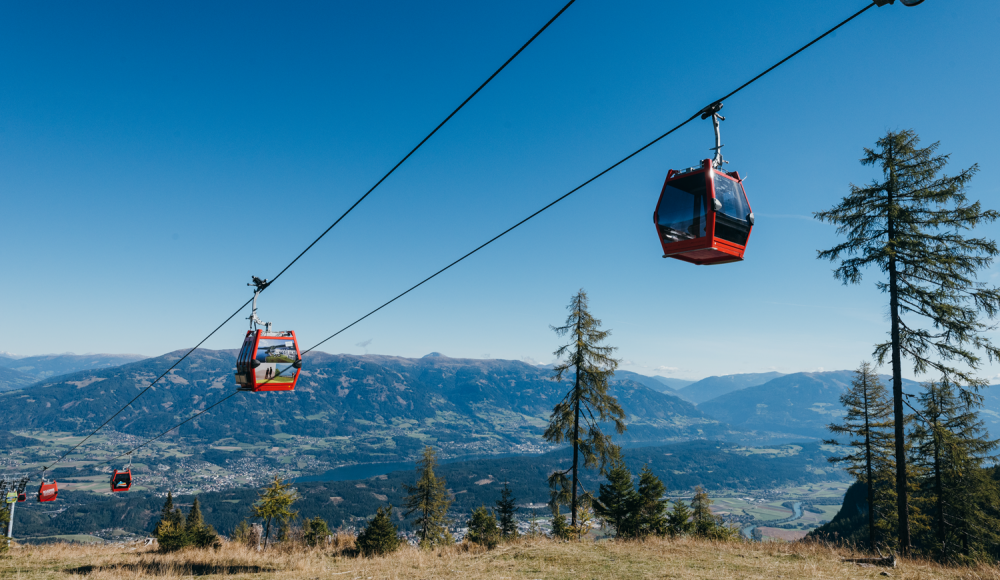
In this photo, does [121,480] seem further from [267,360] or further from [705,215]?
[705,215]

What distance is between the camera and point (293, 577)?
12.7m

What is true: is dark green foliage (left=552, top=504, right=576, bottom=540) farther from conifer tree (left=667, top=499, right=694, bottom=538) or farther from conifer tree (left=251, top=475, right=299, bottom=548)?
conifer tree (left=251, top=475, right=299, bottom=548)

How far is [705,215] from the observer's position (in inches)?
340

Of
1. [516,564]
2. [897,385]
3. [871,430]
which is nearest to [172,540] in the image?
[516,564]

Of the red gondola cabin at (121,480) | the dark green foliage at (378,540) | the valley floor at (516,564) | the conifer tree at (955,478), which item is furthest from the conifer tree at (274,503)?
the conifer tree at (955,478)

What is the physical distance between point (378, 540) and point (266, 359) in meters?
9.27

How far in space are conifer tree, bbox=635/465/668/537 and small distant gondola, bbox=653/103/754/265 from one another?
94.0 feet

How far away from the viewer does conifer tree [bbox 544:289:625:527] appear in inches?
898

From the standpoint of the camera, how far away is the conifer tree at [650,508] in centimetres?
3309

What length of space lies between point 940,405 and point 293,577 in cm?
3208

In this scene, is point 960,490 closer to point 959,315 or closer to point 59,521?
point 959,315

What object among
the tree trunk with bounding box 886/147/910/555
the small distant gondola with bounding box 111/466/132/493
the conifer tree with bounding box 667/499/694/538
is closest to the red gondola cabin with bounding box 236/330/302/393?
the small distant gondola with bounding box 111/466/132/493

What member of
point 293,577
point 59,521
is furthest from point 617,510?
point 59,521

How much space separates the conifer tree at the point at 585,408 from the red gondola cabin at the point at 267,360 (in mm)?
12143
